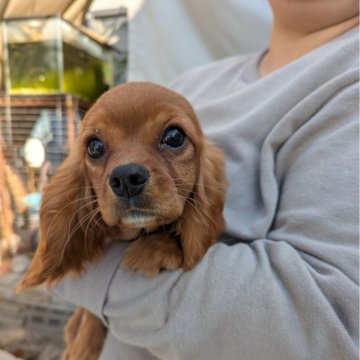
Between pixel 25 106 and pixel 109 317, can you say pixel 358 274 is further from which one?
pixel 25 106

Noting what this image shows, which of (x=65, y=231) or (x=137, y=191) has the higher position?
(x=137, y=191)

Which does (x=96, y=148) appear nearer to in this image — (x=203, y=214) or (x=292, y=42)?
(x=203, y=214)

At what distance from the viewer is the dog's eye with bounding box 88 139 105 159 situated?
0.79 m

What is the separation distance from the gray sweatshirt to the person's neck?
0.18 ft

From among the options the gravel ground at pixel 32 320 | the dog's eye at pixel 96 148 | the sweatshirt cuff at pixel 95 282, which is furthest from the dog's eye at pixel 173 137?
the gravel ground at pixel 32 320

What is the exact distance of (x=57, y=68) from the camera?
159 cm

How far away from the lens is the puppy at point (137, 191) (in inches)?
27.3

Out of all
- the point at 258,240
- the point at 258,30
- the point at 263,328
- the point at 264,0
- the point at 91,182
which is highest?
the point at 264,0

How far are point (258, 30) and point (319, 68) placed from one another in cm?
82

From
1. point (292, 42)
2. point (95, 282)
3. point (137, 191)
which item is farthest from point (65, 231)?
point (292, 42)

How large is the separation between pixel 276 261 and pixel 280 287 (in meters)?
0.05

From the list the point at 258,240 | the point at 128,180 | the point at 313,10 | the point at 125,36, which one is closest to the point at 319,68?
the point at 313,10

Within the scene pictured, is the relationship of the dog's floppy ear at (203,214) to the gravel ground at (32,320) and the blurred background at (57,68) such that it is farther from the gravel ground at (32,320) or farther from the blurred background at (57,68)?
the gravel ground at (32,320)

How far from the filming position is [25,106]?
150 centimetres
